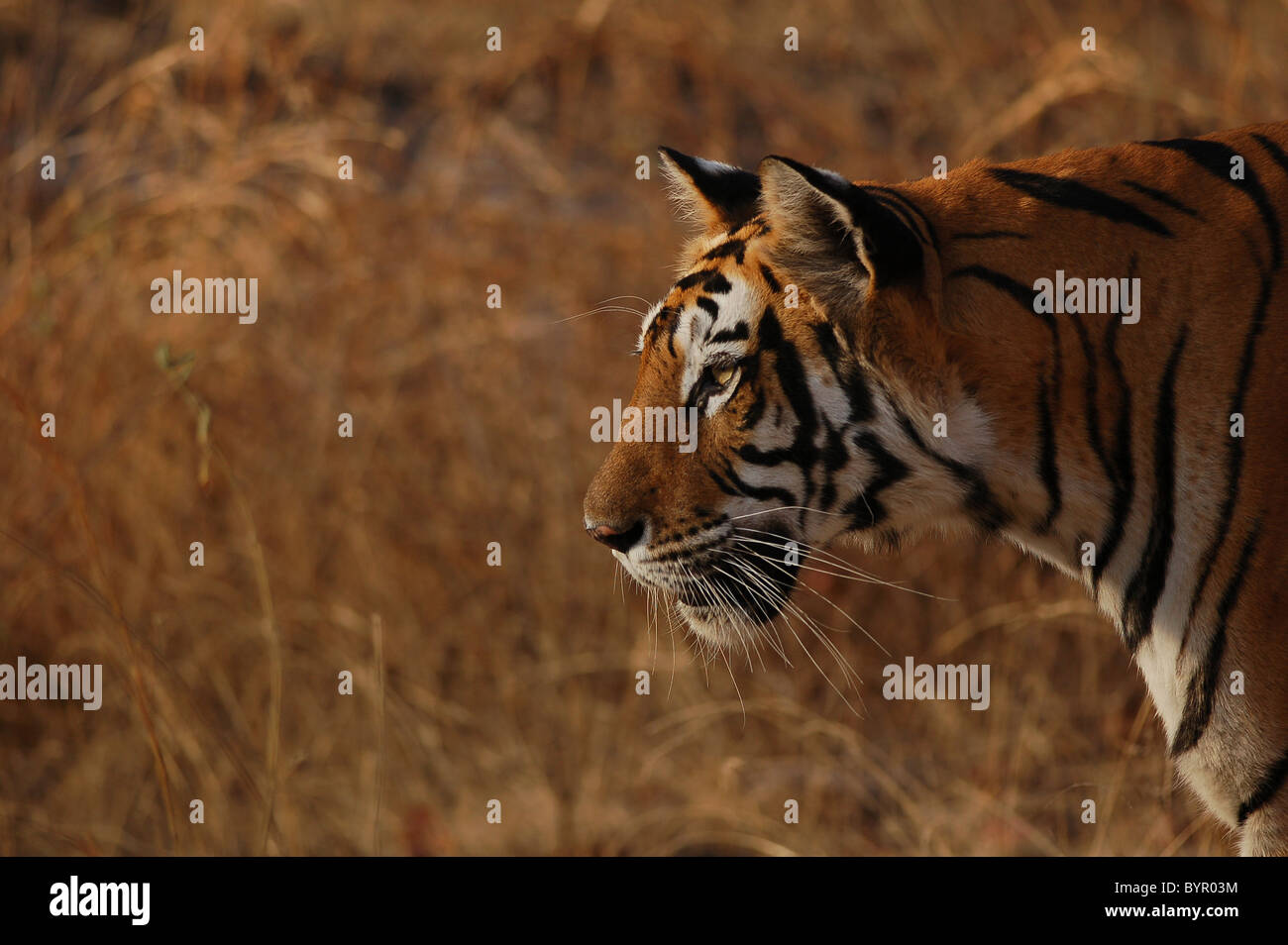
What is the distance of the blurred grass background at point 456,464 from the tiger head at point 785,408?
1527 mm

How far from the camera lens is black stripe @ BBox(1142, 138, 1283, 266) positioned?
2.25 metres

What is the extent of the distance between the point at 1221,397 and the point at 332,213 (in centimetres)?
381

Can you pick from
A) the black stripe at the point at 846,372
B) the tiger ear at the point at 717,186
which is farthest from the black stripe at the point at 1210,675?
the tiger ear at the point at 717,186

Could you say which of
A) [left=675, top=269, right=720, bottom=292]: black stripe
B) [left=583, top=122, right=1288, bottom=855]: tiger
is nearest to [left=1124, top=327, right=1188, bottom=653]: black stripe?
[left=583, top=122, right=1288, bottom=855]: tiger

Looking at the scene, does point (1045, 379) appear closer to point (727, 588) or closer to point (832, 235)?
point (832, 235)

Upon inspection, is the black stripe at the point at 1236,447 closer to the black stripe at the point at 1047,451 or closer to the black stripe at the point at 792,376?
the black stripe at the point at 1047,451

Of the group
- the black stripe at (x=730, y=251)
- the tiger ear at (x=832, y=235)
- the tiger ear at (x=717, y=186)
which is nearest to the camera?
the tiger ear at (x=832, y=235)

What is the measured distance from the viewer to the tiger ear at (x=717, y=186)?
263 cm

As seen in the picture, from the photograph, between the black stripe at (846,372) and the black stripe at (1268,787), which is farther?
the black stripe at (846,372)

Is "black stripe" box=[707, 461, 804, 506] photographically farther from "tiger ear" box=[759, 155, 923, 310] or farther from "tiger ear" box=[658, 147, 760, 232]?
"tiger ear" box=[658, 147, 760, 232]

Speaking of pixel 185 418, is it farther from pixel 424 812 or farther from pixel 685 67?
pixel 685 67

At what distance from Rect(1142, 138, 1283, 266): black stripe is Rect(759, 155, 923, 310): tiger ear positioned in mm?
583

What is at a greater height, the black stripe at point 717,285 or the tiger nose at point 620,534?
the black stripe at point 717,285

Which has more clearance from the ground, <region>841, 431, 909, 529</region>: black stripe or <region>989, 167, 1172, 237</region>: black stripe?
<region>989, 167, 1172, 237</region>: black stripe
